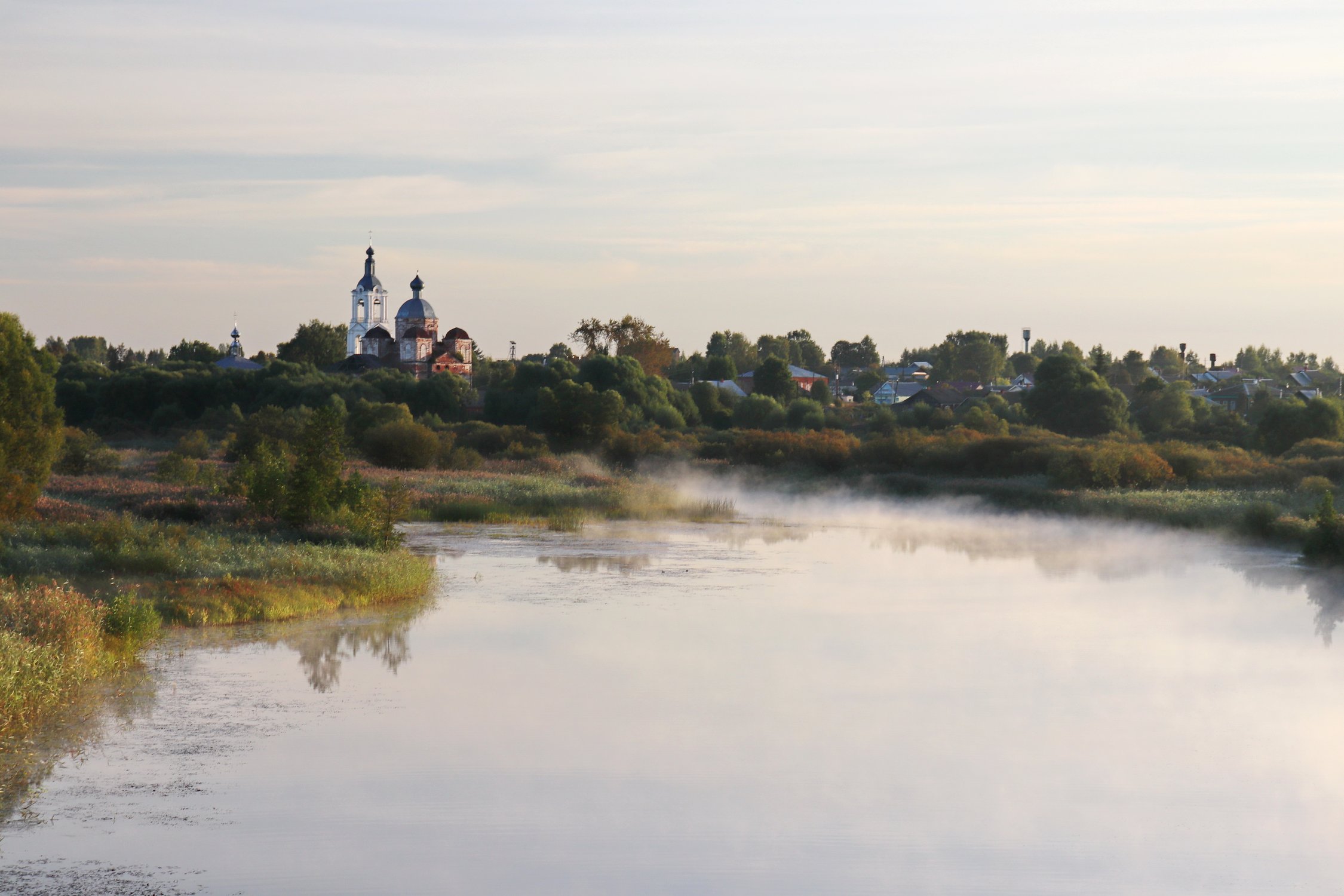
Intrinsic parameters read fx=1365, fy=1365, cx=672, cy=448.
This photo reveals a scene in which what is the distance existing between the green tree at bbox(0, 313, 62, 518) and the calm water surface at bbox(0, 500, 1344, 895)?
930 centimetres

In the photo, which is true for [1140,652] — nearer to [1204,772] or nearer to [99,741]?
[1204,772]

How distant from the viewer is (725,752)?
17.5 metres

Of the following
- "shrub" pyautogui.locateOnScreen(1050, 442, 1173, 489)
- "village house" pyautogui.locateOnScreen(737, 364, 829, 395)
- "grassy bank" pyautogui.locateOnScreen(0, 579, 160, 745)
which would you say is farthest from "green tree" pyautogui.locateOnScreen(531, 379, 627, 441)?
"village house" pyautogui.locateOnScreen(737, 364, 829, 395)

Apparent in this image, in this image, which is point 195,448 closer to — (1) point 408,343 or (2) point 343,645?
(2) point 343,645

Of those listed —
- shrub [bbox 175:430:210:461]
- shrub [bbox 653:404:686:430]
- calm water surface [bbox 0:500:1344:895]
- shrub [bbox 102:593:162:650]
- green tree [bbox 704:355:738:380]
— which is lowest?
calm water surface [bbox 0:500:1344:895]

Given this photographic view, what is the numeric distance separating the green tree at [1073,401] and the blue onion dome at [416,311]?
80667 millimetres

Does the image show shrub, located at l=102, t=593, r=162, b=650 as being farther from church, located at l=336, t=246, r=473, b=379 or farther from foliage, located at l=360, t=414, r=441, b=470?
church, located at l=336, t=246, r=473, b=379

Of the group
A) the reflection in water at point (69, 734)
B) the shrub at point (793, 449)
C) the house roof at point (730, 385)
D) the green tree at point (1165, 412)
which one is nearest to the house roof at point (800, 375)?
the house roof at point (730, 385)

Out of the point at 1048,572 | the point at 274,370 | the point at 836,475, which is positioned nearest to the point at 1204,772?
the point at 1048,572

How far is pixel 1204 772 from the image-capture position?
665 inches

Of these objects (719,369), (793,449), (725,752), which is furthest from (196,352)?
(725,752)

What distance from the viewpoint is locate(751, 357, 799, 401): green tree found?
4697 inches

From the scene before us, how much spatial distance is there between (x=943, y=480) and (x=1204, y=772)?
44122 millimetres

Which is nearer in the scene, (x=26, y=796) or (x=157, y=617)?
(x=26, y=796)
